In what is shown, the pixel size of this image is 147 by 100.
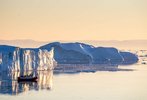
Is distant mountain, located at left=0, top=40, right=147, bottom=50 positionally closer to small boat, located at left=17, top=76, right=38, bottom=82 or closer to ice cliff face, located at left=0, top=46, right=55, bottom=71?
ice cliff face, located at left=0, top=46, right=55, bottom=71

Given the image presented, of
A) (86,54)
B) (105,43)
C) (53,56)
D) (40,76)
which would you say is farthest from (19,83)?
(105,43)

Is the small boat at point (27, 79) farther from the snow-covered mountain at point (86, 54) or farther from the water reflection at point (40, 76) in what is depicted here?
the snow-covered mountain at point (86, 54)

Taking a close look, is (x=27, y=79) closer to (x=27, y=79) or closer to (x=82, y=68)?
(x=27, y=79)

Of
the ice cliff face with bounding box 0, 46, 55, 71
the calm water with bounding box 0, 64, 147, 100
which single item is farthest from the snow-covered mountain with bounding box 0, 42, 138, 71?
Answer: the calm water with bounding box 0, 64, 147, 100

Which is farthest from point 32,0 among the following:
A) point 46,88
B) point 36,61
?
point 46,88

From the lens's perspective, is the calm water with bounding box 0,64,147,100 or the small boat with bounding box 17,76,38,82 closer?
the calm water with bounding box 0,64,147,100

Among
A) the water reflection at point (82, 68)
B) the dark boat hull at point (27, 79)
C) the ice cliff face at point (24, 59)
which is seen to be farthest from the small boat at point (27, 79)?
the water reflection at point (82, 68)
